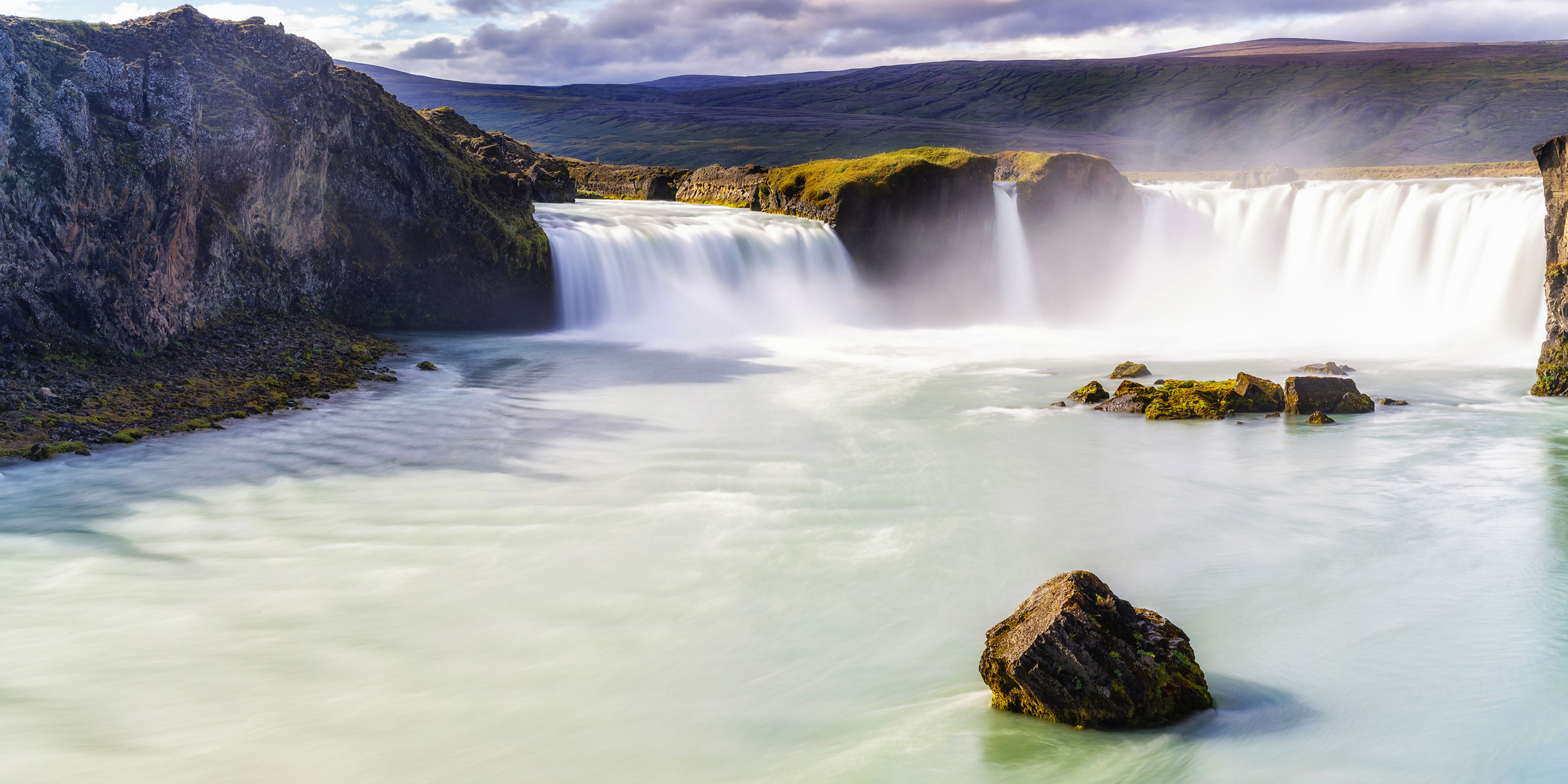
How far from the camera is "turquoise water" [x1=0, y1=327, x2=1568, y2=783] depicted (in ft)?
17.9

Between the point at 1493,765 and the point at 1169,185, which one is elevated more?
the point at 1169,185

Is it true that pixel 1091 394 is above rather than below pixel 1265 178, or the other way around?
below

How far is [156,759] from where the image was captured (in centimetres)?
529

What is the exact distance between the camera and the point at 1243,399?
14992 millimetres

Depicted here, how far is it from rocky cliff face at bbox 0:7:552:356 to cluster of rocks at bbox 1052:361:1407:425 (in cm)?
1466

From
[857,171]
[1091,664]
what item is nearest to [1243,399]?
[1091,664]

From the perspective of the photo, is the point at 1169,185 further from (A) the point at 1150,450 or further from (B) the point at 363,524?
(B) the point at 363,524

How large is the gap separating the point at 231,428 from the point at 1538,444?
17800mm

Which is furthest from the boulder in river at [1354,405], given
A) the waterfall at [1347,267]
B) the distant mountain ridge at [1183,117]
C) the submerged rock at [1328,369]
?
the distant mountain ridge at [1183,117]

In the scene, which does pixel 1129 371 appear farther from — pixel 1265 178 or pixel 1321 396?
pixel 1265 178

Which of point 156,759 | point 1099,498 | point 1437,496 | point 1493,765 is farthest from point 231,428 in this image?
point 1437,496

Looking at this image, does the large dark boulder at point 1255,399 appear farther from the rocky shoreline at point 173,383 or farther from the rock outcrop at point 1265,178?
the rock outcrop at point 1265,178

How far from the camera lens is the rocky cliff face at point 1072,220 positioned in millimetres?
31703

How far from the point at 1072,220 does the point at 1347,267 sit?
8505 mm
